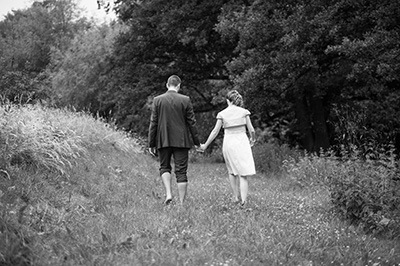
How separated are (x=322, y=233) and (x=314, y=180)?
537cm

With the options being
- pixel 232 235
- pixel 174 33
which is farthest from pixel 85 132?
pixel 174 33

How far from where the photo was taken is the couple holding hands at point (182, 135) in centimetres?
828

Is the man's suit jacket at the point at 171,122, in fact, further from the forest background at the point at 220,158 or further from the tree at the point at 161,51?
the tree at the point at 161,51

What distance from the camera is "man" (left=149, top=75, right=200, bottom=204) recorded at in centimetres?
825

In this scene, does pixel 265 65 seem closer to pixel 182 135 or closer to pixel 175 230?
pixel 182 135

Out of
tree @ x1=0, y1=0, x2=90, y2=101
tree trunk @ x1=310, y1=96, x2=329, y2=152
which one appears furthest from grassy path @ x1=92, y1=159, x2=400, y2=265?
tree @ x1=0, y1=0, x2=90, y2=101

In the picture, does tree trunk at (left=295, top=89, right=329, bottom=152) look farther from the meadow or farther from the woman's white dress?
the woman's white dress

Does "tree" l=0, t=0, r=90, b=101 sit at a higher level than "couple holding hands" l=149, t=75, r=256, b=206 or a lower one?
higher

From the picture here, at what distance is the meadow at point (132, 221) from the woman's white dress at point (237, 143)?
2.09 ft

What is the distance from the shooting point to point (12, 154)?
26.1ft

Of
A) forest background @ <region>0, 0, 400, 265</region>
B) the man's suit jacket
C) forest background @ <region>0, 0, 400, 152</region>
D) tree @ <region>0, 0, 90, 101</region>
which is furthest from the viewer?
tree @ <region>0, 0, 90, 101</region>

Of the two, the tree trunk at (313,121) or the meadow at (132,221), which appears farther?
the tree trunk at (313,121)

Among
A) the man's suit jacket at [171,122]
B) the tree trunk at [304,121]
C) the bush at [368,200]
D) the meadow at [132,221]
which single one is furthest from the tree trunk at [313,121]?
the man's suit jacket at [171,122]

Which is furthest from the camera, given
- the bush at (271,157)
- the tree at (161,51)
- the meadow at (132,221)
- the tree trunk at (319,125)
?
the tree at (161,51)
